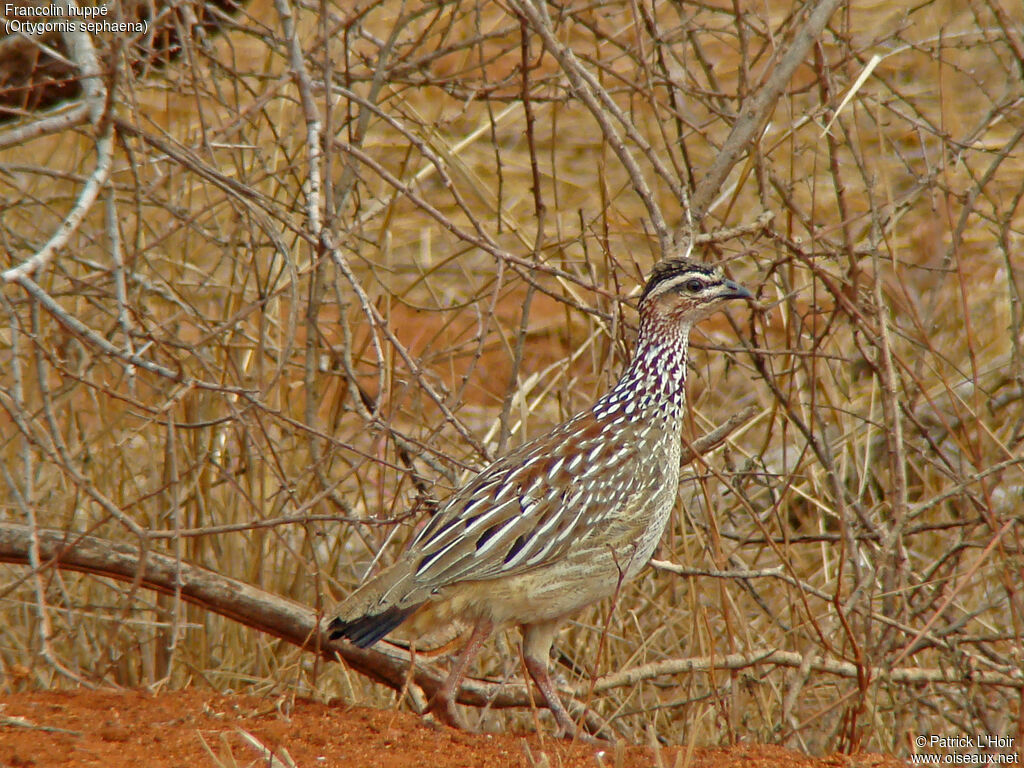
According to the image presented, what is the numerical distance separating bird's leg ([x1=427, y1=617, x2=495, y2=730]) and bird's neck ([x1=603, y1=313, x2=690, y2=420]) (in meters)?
1.11

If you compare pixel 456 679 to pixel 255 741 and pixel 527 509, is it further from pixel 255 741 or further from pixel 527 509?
pixel 255 741

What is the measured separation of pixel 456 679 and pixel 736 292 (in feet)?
6.49

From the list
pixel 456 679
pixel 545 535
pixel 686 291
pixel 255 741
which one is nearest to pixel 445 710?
pixel 456 679

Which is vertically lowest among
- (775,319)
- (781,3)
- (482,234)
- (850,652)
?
(850,652)

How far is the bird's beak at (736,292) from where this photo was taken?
5371 mm

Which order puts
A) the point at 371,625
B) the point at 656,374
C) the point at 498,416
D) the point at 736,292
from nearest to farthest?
the point at 371,625, the point at 736,292, the point at 656,374, the point at 498,416

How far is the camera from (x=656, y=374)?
5.54 m

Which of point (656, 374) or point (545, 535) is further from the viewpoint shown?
point (656, 374)

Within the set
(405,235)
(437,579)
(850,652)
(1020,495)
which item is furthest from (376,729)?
(405,235)

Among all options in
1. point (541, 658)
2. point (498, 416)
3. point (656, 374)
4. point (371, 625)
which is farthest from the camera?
point (498, 416)

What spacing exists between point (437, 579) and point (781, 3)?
12333mm

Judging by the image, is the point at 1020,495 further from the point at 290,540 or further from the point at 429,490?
the point at 290,540

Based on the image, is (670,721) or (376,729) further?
(670,721)

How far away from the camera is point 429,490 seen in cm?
601
